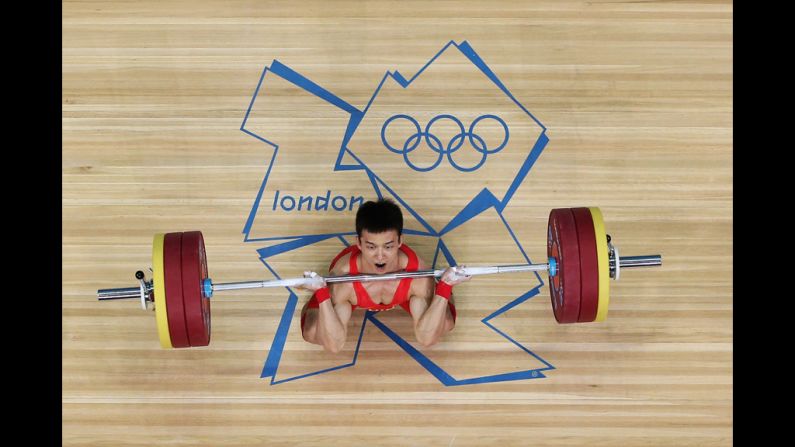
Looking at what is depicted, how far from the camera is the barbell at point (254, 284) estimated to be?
8.59 feet

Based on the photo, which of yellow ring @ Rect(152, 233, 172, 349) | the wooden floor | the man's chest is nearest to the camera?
yellow ring @ Rect(152, 233, 172, 349)

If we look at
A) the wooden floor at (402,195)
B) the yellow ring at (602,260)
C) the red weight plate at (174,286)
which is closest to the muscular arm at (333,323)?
the wooden floor at (402,195)

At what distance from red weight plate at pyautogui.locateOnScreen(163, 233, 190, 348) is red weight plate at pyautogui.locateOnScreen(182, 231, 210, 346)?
0.04 feet

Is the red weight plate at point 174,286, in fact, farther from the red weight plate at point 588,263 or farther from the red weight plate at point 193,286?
the red weight plate at point 588,263

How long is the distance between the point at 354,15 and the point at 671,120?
4.01 feet

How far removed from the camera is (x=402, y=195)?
3.18m

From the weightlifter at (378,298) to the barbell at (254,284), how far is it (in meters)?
0.15

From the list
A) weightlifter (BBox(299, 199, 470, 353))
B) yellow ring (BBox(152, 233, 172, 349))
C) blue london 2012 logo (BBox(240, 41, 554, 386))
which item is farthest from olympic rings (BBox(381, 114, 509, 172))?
yellow ring (BBox(152, 233, 172, 349))

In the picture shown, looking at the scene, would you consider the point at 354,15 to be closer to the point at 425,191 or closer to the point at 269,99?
the point at 269,99

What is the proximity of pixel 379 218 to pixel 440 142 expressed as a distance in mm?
605

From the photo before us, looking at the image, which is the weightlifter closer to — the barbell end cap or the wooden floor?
the wooden floor

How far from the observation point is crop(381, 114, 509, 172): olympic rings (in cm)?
319

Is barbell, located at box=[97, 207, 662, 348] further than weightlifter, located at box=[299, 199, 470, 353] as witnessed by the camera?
No

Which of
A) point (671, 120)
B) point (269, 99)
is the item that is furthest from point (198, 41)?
point (671, 120)
